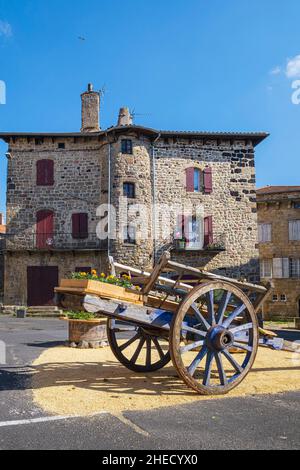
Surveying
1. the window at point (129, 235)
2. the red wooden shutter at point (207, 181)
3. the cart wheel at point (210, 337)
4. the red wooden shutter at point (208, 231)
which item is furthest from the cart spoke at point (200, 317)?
the red wooden shutter at point (207, 181)

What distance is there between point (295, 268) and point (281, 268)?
0.92 meters

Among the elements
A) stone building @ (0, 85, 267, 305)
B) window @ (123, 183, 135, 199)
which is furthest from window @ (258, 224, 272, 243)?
window @ (123, 183, 135, 199)

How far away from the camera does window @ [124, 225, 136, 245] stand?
20891 millimetres

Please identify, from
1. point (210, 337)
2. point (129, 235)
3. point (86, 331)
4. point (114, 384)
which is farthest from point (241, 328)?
point (129, 235)

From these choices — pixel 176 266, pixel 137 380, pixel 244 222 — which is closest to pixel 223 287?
pixel 176 266

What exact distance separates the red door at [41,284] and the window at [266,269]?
590 inches

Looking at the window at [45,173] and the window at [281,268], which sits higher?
the window at [45,173]

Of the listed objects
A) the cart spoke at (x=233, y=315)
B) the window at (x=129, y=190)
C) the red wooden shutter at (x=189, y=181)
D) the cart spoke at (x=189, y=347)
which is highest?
the red wooden shutter at (x=189, y=181)

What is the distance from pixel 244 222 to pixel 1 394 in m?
18.9

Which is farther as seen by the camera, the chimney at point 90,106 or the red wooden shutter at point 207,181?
the chimney at point 90,106

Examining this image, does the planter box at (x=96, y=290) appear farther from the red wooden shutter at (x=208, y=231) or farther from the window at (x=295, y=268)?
the window at (x=295, y=268)

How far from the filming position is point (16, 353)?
810cm

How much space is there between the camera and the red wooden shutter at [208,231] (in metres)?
21.8
